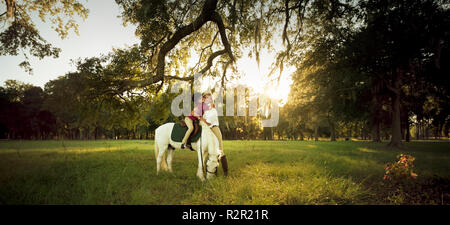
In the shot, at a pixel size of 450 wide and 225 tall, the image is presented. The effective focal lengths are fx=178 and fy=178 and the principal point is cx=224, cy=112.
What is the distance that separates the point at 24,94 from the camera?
27.5 feet

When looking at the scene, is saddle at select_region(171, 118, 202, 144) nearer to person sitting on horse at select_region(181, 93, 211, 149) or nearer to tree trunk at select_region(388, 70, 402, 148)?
person sitting on horse at select_region(181, 93, 211, 149)

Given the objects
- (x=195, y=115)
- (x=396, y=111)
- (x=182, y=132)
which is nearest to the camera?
(x=195, y=115)

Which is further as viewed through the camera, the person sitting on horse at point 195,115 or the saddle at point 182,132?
the saddle at point 182,132

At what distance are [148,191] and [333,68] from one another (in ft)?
40.7

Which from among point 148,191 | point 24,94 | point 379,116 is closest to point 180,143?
point 148,191
